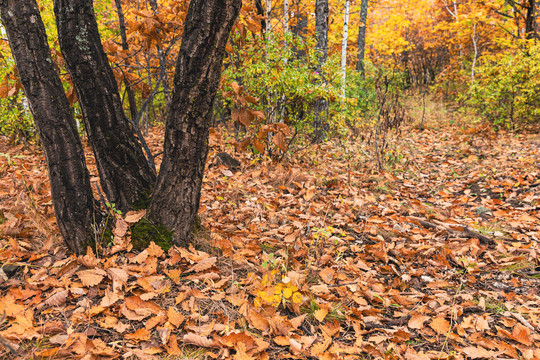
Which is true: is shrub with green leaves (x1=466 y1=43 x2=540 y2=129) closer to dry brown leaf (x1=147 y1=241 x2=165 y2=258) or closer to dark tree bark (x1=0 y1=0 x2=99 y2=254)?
dry brown leaf (x1=147 y1=241 x2=165 y2=258)

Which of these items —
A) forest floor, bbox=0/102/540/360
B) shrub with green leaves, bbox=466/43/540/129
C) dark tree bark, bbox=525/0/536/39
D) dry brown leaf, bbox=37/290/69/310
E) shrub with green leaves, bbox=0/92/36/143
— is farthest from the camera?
dark tree bark, bbox=525/0/536/39

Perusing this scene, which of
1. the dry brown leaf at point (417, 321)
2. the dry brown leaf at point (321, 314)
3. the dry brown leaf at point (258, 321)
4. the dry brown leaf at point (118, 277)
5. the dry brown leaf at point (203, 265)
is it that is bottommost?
the dry brown leaf at point (417, 321)

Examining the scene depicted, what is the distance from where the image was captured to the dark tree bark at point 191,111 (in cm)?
203

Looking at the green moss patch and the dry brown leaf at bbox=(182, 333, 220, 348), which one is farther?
the green moss patch

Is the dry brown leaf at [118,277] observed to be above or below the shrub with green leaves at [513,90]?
below

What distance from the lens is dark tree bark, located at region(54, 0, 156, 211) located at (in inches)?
85.4

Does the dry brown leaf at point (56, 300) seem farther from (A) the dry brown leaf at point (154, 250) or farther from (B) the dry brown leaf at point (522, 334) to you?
(B) the dry brown leaf at point (522, 334)

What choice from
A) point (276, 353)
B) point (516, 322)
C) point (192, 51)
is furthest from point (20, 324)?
point (516, 322)

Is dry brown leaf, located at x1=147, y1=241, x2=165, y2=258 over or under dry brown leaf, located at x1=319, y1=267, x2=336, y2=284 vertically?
over

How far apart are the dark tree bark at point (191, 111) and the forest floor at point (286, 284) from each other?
0.85ft

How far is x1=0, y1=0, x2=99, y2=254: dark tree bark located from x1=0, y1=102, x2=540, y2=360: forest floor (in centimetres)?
24

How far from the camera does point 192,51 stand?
6.75 ft

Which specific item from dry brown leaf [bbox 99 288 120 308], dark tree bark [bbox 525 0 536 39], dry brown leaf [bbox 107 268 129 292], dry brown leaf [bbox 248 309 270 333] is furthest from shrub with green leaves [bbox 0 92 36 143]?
dark tree bark [bbox 525 0 536 39]

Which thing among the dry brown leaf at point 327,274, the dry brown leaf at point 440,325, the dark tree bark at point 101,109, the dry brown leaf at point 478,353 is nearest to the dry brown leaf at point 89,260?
the dark tree bark at point 101,109
